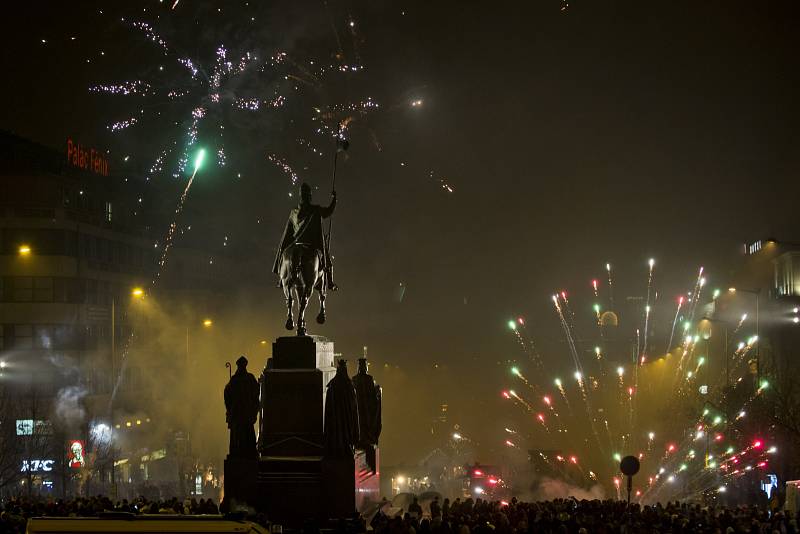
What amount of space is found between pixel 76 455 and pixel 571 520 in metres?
36.4

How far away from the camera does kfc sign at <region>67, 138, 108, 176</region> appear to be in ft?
203

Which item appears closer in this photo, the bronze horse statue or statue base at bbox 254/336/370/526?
statue base at bbox 254/336/370/526

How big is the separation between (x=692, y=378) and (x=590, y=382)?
13039 millimetres

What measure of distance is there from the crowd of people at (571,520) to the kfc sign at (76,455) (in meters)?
31.3

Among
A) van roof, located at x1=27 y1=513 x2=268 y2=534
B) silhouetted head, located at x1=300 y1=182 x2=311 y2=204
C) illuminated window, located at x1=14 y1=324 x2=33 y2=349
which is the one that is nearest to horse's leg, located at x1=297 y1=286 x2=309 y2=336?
silhouetted head, located at x1=300 y1=182 x2=311 y2=204

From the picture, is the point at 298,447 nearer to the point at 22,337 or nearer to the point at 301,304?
the point at 301,304

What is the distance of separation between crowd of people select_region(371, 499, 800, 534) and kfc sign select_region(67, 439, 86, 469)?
103 ft

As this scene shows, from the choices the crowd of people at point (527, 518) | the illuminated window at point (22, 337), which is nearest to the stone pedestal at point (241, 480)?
the crowd of people at point (527, 518)

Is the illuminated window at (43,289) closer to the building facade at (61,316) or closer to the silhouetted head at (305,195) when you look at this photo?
the building facade at (61,316)

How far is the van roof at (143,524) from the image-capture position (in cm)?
1134

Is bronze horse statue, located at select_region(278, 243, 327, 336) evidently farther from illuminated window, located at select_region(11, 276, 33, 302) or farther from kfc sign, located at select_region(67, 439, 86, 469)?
illuminated window, located at select_region(11, 276, 33, 302)

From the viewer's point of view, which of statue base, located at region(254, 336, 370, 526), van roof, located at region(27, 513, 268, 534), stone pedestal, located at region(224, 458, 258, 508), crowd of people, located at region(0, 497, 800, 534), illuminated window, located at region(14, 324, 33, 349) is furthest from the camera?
illuminated window, located at region(14, 324, 33, 349)

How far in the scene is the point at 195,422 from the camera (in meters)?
64.8

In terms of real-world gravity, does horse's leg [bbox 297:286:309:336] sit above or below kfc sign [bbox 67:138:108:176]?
below
